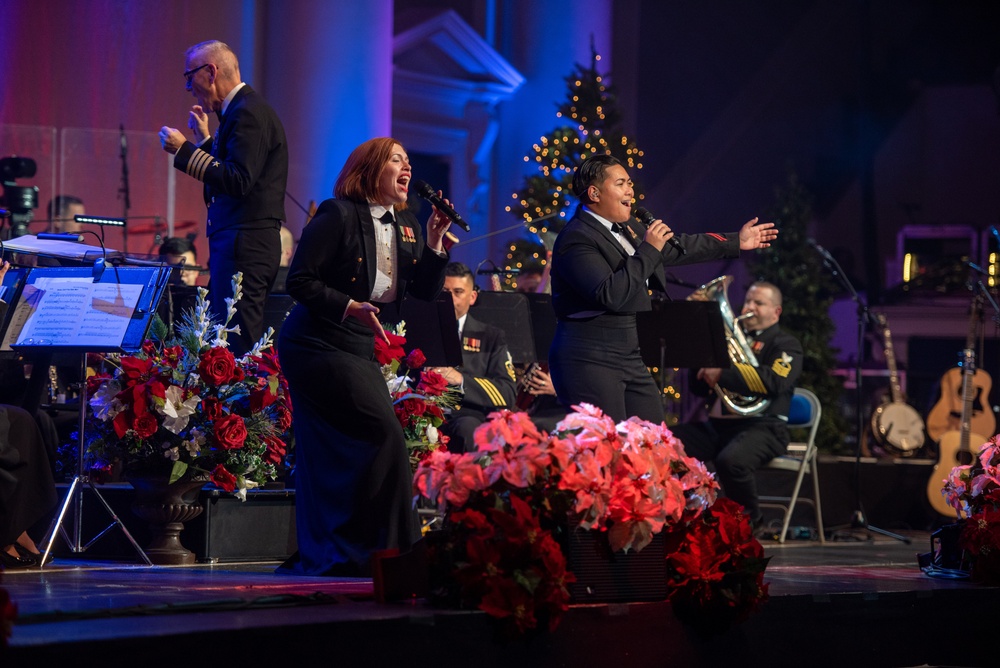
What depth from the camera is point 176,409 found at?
493 centimetres

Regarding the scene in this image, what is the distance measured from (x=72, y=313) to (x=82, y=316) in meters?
0.05

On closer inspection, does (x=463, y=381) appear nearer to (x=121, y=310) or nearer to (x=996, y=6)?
(x=121, y=310)

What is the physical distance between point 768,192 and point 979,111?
2.55m

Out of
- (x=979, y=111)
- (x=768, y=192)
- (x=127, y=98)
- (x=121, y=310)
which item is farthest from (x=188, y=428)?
(x=979, y=111)

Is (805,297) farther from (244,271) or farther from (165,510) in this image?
(165,510)

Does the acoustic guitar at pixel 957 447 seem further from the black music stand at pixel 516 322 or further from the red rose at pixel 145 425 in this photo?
the red rose at pixel 145 425

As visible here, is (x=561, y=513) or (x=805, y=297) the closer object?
(x=561, y=513)

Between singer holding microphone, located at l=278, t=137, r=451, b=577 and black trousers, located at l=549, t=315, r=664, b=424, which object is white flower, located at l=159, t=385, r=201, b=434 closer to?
singer holding microphone, located at l=278, t=137, r=451, b=577

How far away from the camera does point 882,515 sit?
905cm

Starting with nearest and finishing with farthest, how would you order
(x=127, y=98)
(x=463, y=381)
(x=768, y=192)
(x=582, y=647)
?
(x=582, y=647) < (x=463, y=381) < (x=127, y=98) < (x=768, y=192)

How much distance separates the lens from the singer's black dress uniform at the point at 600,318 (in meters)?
4.77

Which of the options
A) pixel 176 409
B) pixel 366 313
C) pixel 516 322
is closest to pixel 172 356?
pixel 176 409

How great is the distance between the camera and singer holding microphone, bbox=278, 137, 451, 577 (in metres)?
4.20

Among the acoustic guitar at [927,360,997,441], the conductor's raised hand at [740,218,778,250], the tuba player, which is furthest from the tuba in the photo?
the conductor's raised hand at [740,218,778,250]
